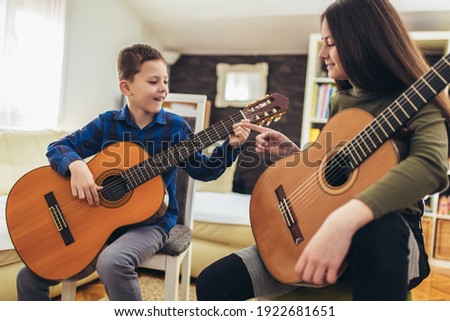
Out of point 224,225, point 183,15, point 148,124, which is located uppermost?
point 183,15

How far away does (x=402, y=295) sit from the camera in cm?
56

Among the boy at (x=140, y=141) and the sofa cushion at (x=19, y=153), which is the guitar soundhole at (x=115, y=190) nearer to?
the boy at (x=140, y=141)

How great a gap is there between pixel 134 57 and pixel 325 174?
652mm

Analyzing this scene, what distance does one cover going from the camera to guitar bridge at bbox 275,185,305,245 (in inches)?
26.1

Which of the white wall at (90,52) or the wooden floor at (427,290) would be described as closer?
the wooden floor at (427,290)

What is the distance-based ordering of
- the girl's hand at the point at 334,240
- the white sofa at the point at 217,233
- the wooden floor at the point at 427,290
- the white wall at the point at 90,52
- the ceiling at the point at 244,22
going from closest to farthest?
the girl's hand at the point at 334,240 < the wooden floor at the point at 427,290 < the white wall at the point at 90,52 < the white sofa at the point at 217,233 < the ceiling at the point at 244,22

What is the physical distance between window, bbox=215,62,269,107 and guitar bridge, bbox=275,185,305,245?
221cm

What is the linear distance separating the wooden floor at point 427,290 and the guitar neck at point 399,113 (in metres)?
1.21

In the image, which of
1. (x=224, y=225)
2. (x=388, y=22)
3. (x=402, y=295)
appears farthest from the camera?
(x=224, y=225)

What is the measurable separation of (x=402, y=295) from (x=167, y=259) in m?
0.64

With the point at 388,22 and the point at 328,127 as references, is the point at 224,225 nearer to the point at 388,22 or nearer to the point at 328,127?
the point at 328,127

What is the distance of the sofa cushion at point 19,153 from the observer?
153 centimetres

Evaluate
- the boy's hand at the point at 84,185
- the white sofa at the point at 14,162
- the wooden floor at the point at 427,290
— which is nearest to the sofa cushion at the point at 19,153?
the white sofa at the point at 14,162

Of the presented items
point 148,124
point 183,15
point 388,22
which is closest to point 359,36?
point 388,22
